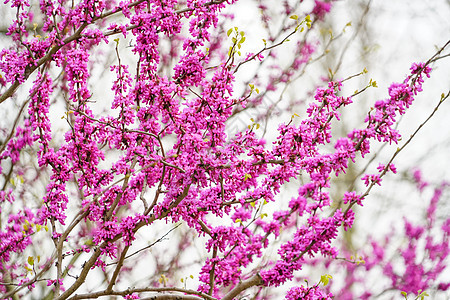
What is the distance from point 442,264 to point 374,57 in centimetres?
556

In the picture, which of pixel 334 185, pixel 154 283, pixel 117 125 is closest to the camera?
pixel 117 125

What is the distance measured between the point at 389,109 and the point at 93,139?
219cm

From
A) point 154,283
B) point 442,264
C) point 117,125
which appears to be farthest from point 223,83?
point 442,264

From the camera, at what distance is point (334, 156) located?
10.7ft

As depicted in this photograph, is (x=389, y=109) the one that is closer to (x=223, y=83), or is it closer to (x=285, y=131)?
(x=285, y=131)

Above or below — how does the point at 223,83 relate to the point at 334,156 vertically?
above

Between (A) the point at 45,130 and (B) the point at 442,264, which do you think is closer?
(A) the point at 45,130

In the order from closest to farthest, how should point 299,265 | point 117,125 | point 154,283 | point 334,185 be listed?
1. point 299,265
2. point 117,125
3. point 154,283
4. point 334,185

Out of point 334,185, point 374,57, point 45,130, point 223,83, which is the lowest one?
point 223,83

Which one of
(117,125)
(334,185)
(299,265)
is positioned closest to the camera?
(299,265)

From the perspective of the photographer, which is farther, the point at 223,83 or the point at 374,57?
the point at 374,57

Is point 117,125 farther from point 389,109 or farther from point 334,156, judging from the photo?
point 389,109

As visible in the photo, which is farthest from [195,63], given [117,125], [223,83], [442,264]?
[442,264]

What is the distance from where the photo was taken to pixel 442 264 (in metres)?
6.95
